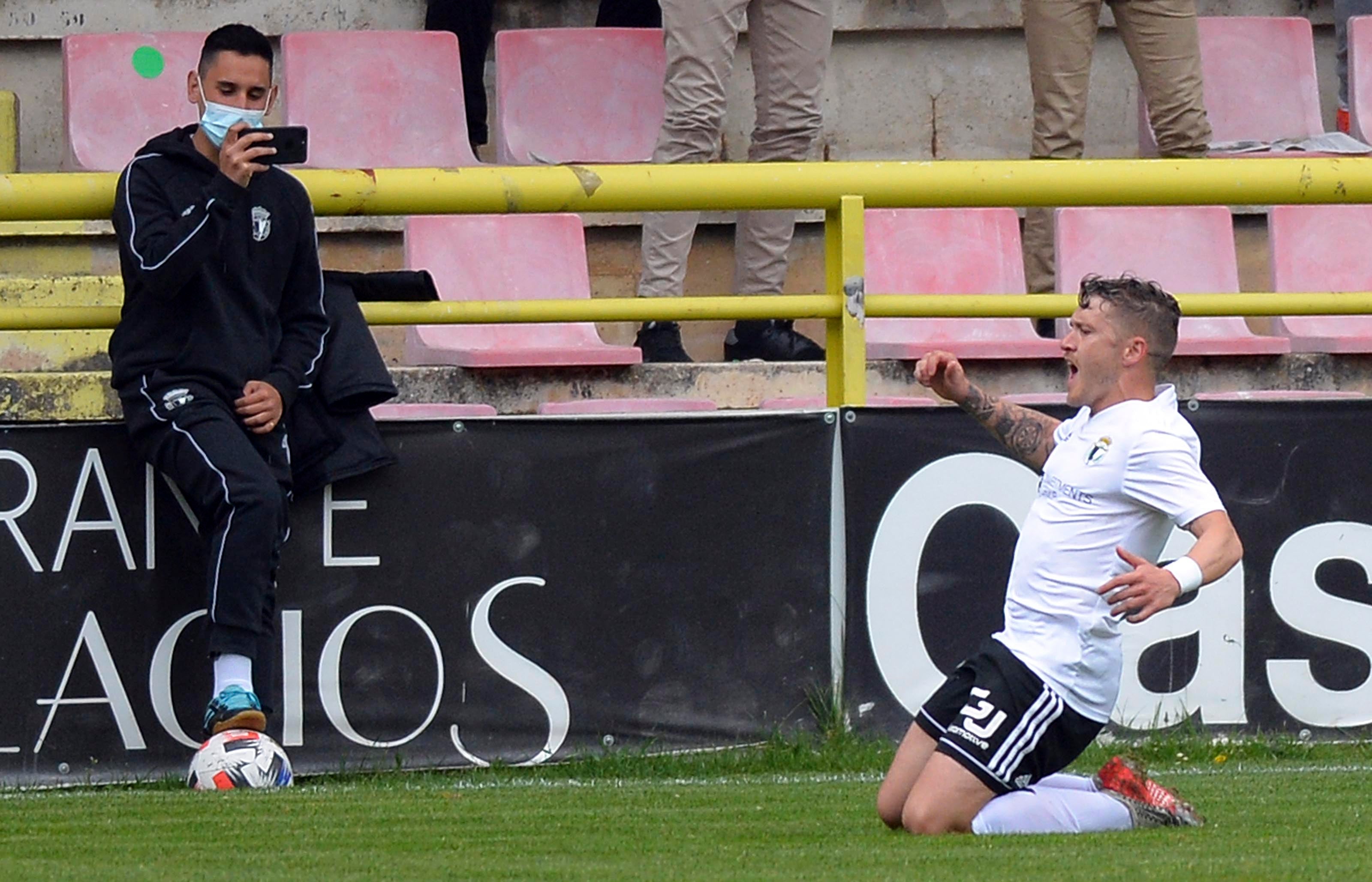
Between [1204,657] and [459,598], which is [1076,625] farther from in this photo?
[459,598]

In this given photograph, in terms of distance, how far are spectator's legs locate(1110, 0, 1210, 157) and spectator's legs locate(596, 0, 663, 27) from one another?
1968 millimetres

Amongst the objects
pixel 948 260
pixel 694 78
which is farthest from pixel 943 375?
pixel 948 260

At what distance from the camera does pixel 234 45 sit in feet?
17.0

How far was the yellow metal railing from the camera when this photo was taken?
539 centimetres

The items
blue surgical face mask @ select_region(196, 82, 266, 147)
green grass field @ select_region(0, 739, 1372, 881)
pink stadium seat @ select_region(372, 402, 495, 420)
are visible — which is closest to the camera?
green grass field @ select_region(0, 739, 1372, 881)

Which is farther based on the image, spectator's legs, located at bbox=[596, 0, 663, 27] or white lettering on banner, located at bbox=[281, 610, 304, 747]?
spectator's legs, located at bbox=[596, 0, 663, 27]

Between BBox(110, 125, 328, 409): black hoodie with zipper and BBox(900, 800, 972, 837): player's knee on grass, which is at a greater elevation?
BBox(110, 125, 328, 409): black hoodie with zipper

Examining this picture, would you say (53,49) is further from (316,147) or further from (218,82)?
(218,82)

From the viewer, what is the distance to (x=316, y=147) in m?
8.27

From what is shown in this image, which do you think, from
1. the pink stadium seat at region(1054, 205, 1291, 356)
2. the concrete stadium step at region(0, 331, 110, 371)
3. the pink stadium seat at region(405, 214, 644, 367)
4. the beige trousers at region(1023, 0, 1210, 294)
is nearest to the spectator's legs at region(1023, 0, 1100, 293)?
the beige trousers at region(1023, 0, 1210, 294)

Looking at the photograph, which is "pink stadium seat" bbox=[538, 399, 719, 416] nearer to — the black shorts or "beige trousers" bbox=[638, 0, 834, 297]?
"beige trousers" bbox=[638, 0, 834, 297]

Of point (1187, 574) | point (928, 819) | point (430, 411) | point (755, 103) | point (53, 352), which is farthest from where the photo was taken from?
point (755, 103)

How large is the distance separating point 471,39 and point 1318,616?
447 centimetres

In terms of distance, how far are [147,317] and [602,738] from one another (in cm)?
155
